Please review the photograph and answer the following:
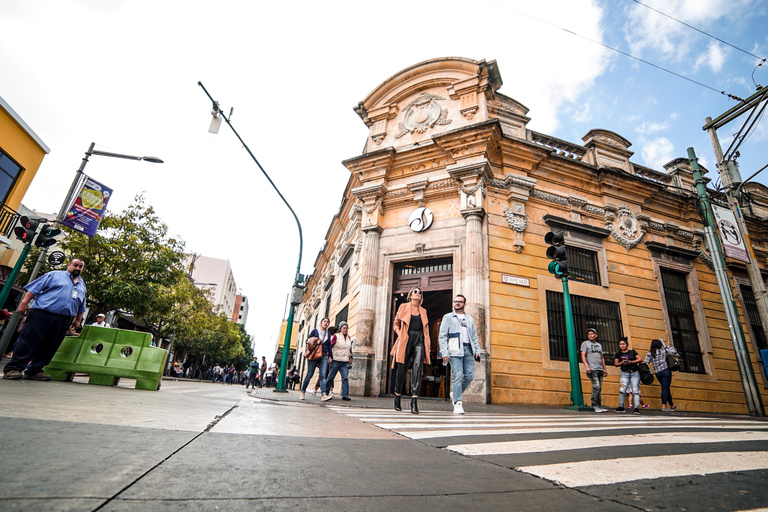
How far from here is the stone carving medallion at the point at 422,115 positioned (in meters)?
13.0

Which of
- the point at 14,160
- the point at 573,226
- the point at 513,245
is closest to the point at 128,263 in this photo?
the point at 14,160

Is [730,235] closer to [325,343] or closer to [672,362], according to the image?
[672,362]

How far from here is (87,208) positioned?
9852 millimetres

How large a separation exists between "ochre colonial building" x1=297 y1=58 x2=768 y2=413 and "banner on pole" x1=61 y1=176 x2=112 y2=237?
295 inches

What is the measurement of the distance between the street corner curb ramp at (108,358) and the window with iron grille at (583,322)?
9.75 metres

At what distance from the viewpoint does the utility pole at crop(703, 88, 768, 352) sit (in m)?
10.4

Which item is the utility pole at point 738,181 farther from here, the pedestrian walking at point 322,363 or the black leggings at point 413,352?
the pedestrian walking at point 322,363

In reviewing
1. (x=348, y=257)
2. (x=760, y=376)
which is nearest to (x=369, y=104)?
(x=348, y=257)

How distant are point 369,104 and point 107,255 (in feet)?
43.3

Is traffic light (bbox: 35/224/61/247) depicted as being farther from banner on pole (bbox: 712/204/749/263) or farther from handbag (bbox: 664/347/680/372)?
banner on pole (bbox: 712/204/749/263)

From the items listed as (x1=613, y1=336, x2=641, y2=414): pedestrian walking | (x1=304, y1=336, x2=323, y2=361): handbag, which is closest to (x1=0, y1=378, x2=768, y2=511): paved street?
(x1=304, y1=336, x2=323, y2=361): handbag

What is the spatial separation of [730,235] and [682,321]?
3.48m

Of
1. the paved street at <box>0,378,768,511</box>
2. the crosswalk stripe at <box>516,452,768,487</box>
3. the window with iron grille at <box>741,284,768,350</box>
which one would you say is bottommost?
the paved street at <box>0,378,768,511</box>

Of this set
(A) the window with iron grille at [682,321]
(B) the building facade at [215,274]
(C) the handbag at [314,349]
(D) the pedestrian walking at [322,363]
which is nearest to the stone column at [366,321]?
(D) the pedestrian walking at [322,363]
